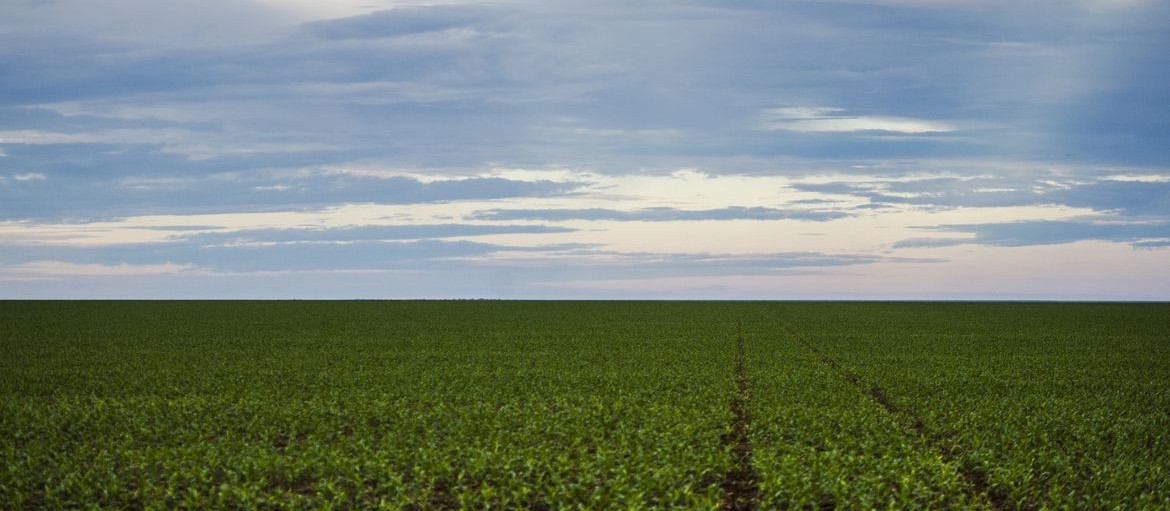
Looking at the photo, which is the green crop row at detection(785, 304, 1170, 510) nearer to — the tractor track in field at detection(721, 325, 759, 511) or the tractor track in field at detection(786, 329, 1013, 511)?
the tractor track in field at detection(786, 329, 1013, 511)

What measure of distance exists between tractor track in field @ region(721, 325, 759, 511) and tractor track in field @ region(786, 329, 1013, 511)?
339 cm

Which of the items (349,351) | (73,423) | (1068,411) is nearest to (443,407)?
(73,423)

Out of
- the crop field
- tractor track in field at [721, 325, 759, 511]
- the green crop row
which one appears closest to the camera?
tractor track in field at [721, 325, 759, 511]

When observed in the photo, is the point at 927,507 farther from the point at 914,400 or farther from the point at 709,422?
the point at 914,400

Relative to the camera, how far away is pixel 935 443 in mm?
17812

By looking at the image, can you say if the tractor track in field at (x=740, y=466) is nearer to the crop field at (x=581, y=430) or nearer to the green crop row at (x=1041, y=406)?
the crop field at (x=581, y=430)

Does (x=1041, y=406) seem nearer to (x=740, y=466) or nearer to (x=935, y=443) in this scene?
(x=935, y=443)

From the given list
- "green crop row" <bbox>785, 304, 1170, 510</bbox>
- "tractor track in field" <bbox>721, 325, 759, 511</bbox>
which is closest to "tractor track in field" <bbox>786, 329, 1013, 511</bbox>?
"green crop row" <bbox>785, 304, 1170, 510</bbox>

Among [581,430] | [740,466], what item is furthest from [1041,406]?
[581,430]

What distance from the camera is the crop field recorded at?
13992mm

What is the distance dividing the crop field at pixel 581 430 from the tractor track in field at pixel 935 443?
93mm

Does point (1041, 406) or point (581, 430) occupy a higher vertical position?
point (581, 430)

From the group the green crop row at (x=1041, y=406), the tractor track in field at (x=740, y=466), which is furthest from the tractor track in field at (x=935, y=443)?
the tractor track in field at (x=740, y=466)

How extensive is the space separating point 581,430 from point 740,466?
3.78 metres
